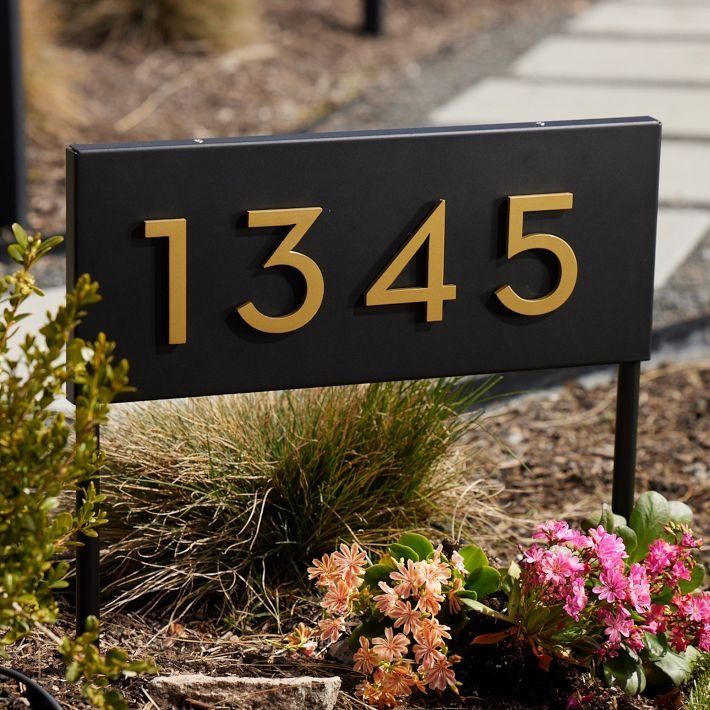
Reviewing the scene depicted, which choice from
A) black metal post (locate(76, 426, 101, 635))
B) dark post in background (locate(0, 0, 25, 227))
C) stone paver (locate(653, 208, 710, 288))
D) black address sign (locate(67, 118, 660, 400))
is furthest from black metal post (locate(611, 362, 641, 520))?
dark post in background (locate(0, 0, 25, 227))

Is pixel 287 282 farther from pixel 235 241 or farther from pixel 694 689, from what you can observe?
pixel 694 689

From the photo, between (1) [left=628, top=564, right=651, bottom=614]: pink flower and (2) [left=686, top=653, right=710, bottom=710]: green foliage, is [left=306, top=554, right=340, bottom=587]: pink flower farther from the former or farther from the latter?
(2) [left=686, top=653, right=710, bottom=710]: green foliage

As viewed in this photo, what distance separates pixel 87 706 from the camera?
8.44 feet

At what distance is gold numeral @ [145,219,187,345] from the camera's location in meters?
2.57

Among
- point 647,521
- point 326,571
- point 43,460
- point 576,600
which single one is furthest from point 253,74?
point 43,460

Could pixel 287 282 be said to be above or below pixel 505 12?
below

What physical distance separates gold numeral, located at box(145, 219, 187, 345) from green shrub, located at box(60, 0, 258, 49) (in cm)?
672

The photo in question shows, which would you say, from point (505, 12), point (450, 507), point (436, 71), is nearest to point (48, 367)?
point (450, 507)

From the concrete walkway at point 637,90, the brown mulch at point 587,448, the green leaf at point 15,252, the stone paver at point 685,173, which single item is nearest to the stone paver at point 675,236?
the concrete walkway at point 637,90

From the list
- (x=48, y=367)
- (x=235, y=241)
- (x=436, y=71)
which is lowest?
(x=48, y=367)

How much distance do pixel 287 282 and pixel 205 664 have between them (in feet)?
2.66

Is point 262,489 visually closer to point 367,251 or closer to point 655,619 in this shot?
point 367,251

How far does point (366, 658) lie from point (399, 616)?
0.12 meters

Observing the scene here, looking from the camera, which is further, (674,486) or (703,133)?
(703,133)
